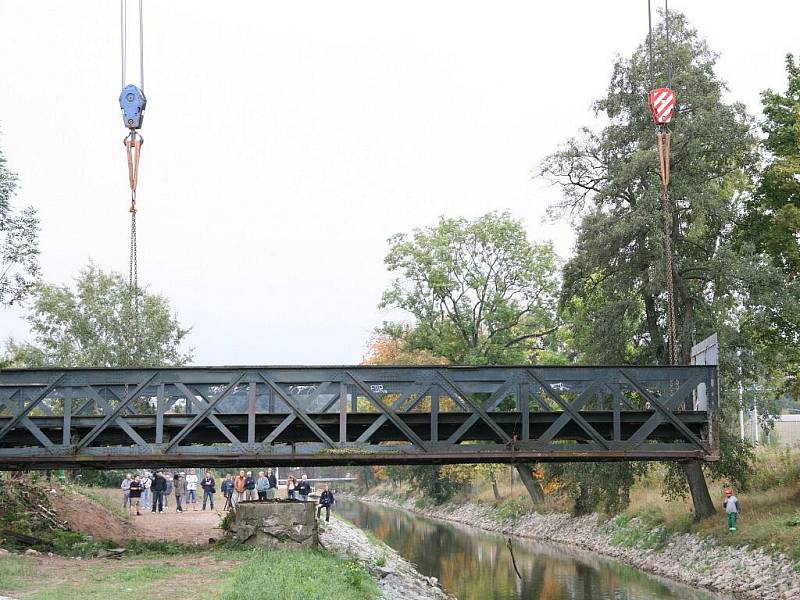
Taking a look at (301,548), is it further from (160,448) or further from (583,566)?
(583,566)

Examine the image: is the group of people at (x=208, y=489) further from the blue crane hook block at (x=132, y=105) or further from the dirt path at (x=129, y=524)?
the blue crane hook block at (x=132, y=105)

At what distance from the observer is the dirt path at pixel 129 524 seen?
3003 centimetres

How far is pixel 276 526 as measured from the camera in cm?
2439

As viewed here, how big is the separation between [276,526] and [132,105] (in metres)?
13.1

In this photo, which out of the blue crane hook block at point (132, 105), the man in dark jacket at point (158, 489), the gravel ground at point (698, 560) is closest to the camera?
the gravel ground at point (698, 560)

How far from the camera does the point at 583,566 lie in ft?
119

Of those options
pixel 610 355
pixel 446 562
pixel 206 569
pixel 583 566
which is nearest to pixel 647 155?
pixel 610 355

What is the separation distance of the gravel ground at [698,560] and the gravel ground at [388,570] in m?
7.44

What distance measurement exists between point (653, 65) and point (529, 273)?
74.5ft

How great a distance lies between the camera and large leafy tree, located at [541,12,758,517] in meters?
33.9

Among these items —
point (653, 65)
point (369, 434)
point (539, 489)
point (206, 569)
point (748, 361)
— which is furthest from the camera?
point (539, 489)

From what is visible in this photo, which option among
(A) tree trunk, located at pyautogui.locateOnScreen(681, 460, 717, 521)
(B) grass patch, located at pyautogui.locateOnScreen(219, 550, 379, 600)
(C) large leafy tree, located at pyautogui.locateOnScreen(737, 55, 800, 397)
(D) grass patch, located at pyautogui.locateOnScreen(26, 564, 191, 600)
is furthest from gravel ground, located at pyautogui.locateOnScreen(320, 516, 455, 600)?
(C) large leafy tree, located at pyautogui.locateOnScreen(737, 55, 800, 397)

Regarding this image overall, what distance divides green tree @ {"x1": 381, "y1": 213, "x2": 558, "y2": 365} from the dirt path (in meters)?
21.6

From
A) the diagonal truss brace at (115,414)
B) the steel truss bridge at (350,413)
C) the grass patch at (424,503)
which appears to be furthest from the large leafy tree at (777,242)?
the grass patch at (424,503)
